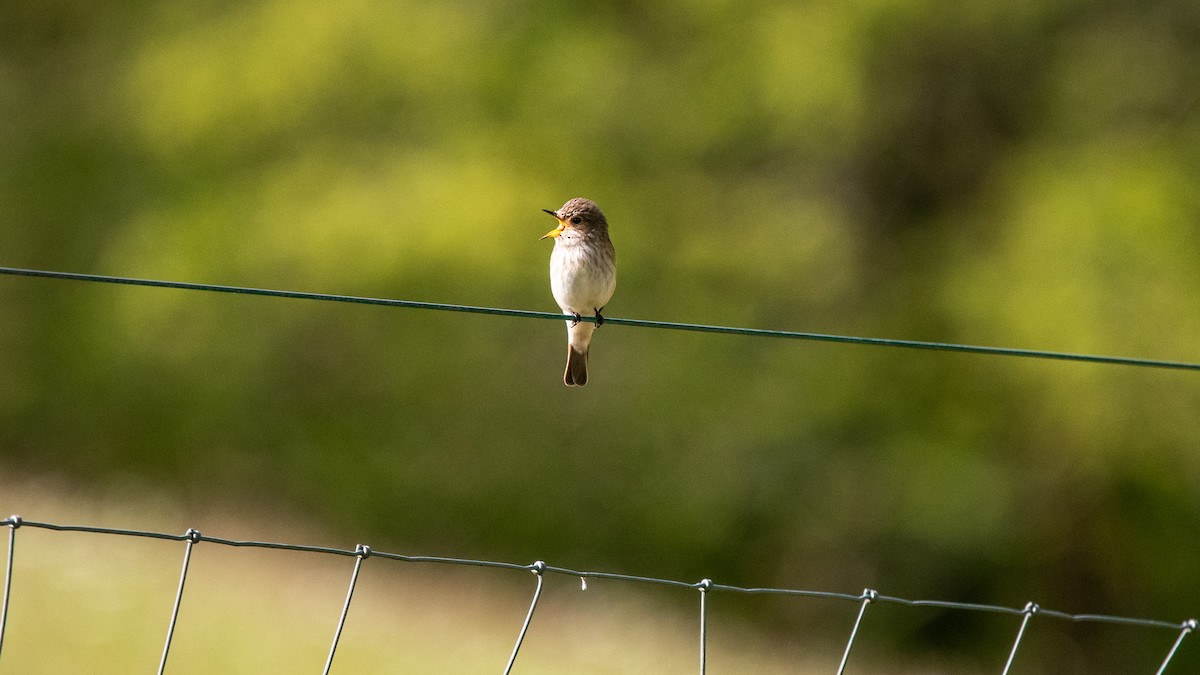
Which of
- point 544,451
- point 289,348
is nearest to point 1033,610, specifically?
point 544,451

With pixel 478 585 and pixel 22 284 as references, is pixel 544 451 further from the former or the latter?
pixel 22 284

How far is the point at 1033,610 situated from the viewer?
3455 mm

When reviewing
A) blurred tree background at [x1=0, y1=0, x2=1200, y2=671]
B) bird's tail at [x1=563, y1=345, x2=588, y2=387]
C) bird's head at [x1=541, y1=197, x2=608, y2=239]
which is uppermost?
blurred tree background at [x1=0, y1=0, x2=1200, y2=671]

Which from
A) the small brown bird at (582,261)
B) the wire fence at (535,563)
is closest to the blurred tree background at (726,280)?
the small brown bird at (582,261)

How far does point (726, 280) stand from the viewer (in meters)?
A: 11.3

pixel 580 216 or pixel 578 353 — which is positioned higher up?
pixel 580 216

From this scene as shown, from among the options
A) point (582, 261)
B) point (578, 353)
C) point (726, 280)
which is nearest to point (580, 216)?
point (582, 261)

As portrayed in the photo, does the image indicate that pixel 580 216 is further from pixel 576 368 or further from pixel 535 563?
pixel 535 563

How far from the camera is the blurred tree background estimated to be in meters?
10.6

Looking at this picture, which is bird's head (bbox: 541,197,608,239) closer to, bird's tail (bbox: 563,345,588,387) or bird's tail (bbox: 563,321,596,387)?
bird's tail (bbox: 563,321,596,387)

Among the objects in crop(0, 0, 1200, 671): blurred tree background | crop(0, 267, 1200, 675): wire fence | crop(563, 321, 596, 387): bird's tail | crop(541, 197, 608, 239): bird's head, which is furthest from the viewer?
crop(0, 0, 1200, 671): blurred tree background

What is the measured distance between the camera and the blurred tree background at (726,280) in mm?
10562

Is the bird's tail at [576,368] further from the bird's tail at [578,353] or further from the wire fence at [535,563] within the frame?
the wire fence at [535,563]

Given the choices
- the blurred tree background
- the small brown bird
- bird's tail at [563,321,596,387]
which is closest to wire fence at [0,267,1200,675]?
the small brown bird
